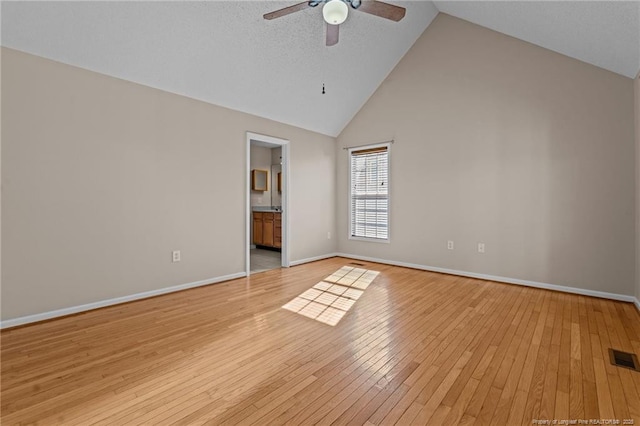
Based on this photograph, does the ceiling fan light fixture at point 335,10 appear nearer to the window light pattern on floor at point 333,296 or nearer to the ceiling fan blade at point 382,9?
the ceiling fan blade at point 382,9

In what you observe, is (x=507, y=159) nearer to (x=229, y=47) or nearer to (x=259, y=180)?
(x=229, y=47)

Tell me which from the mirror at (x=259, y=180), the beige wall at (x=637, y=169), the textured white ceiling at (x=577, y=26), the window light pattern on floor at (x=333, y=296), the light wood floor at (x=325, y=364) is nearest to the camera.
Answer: the light wood floor at (x=325, y=364)

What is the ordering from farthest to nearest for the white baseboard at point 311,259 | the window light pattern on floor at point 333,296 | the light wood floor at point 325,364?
the white baseboard at point 311,259, the window light pattern on floor at point 333,296, the light wood floor at point 325,364

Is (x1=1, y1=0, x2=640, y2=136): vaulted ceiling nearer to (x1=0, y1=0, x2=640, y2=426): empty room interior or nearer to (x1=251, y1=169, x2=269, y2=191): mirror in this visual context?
(x1=0, y1=0, x2=640, y2=426): empty room interior

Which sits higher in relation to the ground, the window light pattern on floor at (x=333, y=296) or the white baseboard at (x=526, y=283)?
the white baseboard at (x=526, y=283)

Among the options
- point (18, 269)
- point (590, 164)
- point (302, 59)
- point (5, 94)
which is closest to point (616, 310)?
point (590, 164)

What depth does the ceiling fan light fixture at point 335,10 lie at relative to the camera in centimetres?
224

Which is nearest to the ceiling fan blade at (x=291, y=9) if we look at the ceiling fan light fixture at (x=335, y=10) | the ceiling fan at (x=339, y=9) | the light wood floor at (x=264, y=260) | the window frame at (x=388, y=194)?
the ceiling fan at (x=339, y=9)

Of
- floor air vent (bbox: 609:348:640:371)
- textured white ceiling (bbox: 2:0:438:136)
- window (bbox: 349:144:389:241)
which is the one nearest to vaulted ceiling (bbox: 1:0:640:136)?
textured white ceiling (bbox: 2:0:438:136)

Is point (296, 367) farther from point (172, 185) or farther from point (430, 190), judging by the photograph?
point (430, 190)

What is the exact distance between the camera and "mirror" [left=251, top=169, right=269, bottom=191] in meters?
6.95

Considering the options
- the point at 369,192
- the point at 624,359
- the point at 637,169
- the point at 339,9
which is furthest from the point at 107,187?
the point at 637,169

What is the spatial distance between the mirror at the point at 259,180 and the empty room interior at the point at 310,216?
2.16 metres

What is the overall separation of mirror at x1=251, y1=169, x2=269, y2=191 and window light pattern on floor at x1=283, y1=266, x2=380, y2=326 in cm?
346
